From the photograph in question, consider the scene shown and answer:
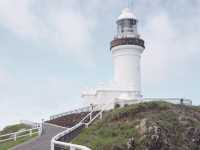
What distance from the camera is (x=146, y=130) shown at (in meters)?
26.3

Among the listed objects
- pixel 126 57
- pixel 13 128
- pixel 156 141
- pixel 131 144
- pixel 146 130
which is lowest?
pixel 131 144

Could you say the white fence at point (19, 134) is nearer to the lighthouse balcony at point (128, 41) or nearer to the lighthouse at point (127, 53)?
the lighthouse at point (127, 53)

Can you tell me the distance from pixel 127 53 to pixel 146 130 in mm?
20554

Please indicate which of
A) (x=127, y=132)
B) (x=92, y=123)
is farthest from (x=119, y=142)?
(x=92, y=123)

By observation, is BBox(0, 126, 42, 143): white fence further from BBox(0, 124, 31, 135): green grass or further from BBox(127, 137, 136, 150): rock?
BBox(127, 137, 136, 150): rock

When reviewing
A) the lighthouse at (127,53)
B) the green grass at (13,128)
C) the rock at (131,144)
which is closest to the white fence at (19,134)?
the green grass at (13,128)

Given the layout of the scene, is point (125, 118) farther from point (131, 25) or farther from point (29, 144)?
point (131, 25)

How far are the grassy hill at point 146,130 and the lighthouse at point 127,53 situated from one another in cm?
1353

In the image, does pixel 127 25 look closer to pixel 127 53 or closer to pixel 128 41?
pixel 128 41

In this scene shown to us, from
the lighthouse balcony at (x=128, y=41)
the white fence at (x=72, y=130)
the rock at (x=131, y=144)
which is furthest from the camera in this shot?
the lighthouse balcony at (x=128, y=41)

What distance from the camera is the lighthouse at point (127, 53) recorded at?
45.8m

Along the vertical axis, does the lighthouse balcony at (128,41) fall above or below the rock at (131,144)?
above

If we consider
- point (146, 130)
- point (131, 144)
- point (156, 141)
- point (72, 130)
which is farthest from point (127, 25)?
point (131, 144)

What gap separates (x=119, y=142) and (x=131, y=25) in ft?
77.7
